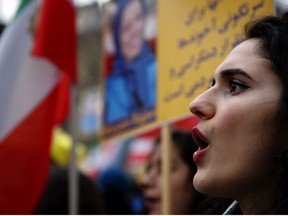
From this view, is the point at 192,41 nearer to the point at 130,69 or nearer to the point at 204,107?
the point at 204,107

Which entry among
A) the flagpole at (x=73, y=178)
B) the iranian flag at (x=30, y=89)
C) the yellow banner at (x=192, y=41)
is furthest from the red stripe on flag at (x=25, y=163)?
the yellow banner at (x=192, y=41)

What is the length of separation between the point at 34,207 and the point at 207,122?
188cm

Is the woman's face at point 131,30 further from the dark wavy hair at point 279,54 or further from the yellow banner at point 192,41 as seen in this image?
the dark wavy hair at point 279,54

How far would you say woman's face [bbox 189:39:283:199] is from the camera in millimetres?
1401

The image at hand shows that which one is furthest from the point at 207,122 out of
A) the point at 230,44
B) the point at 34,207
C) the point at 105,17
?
the point at 105,17

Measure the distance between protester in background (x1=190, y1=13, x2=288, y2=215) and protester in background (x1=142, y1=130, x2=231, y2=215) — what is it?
1280mm

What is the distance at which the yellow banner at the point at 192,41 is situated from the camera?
5.89ft

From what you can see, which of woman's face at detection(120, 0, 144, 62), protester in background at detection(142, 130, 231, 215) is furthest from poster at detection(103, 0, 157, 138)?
protester in background at detection(142, 130, 231, 215)

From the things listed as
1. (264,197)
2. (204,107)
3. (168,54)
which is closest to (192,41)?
(168,54)

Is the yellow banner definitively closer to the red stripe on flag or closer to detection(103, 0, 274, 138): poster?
detection(103, 0, 274, 138): poster

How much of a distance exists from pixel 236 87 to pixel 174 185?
1.60 m

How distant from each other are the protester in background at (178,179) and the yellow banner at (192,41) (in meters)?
0.39

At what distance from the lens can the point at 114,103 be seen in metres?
3.73

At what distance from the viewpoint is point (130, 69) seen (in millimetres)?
3436
